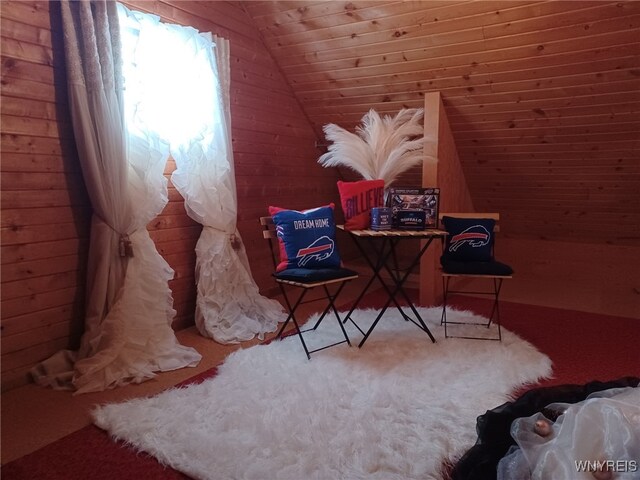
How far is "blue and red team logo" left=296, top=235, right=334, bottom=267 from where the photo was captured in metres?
2.76

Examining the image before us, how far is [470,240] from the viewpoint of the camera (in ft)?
9.90

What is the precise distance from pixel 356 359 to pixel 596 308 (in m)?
2.19

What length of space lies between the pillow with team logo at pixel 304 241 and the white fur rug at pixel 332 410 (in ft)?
1.71

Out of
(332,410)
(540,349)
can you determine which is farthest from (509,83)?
(332,410)

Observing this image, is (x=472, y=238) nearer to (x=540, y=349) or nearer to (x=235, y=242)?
(x=540, y=349)

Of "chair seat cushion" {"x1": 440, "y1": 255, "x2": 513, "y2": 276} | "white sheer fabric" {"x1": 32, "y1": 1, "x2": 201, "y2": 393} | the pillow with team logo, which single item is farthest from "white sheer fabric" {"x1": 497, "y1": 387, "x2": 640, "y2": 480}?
"white sheer fabric" {"x1": 32, "y1": 1, "x2": 201, "y2": 393}

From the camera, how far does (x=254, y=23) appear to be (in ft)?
11.8

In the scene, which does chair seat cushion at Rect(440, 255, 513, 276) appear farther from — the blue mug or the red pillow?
the red pillow

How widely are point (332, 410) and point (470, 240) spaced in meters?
1.54

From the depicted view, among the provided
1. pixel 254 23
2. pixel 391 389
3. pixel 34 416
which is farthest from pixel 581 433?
pixel 254 23

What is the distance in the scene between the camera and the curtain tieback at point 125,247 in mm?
2588

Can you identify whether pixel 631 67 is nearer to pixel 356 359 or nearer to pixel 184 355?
pixel 356 359

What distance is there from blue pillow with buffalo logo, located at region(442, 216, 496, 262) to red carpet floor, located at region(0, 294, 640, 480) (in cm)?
60

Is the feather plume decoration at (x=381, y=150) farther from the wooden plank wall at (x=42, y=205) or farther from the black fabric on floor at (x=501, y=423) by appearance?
the black fabric on floor at (x=501, y=423)
